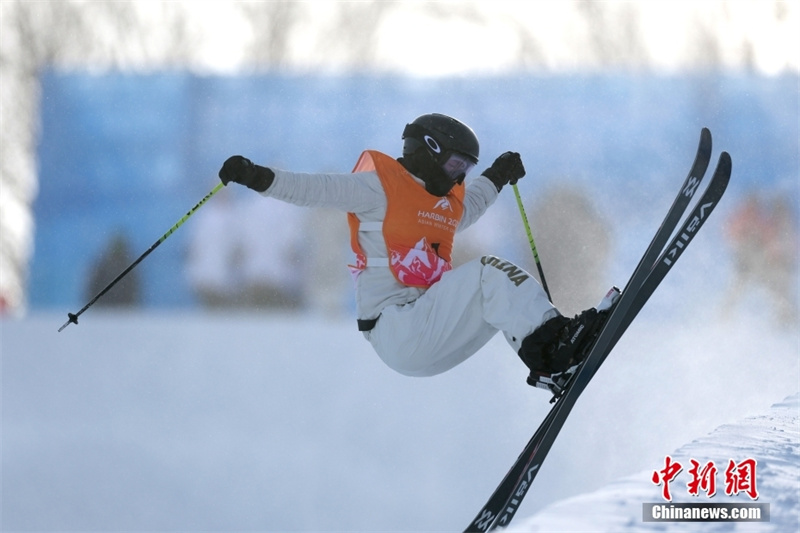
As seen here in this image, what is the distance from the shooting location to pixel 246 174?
13.8 ft

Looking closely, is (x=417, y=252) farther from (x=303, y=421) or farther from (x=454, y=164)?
(x=303, y=421)

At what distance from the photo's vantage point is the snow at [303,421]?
6.11m

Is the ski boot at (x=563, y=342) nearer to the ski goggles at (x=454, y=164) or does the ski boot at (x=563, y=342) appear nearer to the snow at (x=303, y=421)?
the ski goggles at (x=454, y=164)

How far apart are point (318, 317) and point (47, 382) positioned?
7.94 ft

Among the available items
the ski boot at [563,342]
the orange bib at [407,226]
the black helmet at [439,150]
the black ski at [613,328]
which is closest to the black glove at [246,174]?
the orange bib at [407,226]

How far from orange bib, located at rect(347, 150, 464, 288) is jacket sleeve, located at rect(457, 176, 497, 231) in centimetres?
33

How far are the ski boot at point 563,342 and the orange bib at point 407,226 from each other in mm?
742

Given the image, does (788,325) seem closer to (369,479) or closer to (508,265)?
(369,479)

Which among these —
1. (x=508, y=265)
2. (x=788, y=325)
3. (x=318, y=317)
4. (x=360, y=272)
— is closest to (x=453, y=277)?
(x=508, y=265)

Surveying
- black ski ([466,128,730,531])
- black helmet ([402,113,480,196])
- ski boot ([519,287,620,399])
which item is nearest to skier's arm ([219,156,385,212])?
black helmet ([402,113,480,196])

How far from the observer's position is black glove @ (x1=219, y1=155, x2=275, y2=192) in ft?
13.8

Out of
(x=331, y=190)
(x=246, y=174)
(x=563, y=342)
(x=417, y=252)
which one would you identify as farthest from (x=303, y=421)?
(x=563, y=342)

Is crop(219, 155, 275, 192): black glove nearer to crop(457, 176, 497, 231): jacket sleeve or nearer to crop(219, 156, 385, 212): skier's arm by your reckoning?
crop(219, 156, 385, 212): skier's arm

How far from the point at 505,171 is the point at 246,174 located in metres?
1.50
